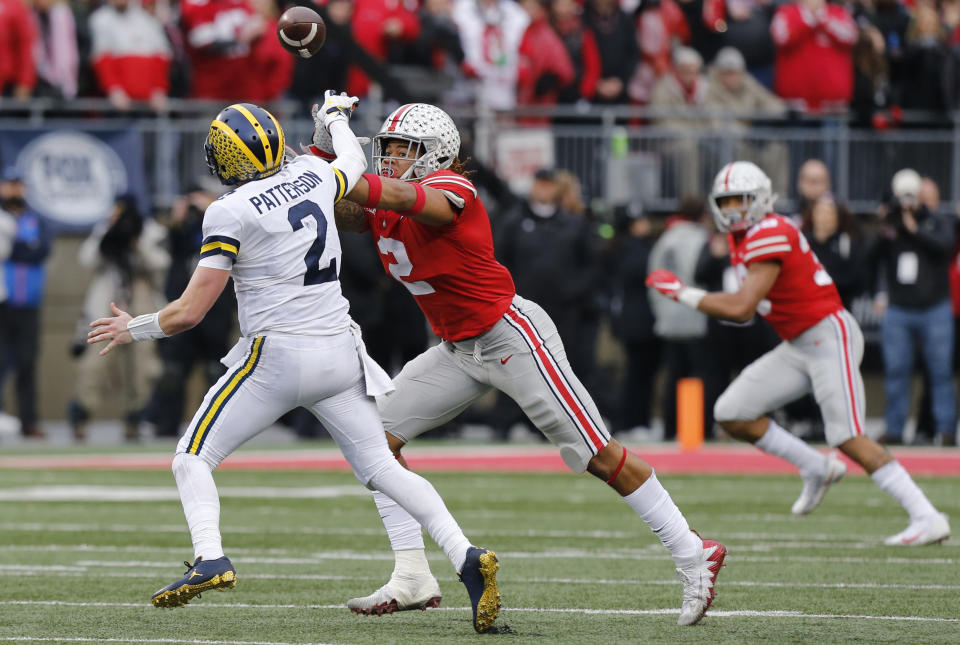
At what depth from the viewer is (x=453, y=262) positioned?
6.36 meters

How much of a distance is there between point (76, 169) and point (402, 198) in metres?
10.7

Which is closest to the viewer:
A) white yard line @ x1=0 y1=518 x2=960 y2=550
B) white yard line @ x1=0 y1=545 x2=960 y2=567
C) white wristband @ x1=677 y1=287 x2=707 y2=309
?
white yard line @ x1=0 y1=545 x2=960 y2=567

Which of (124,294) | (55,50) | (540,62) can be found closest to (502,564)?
(124,294)

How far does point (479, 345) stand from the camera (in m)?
6.48

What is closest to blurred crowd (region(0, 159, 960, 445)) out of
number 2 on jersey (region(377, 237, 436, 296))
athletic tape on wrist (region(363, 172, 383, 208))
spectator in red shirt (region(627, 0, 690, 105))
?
spectator in red shirt (region(627, 0, 690, 105))

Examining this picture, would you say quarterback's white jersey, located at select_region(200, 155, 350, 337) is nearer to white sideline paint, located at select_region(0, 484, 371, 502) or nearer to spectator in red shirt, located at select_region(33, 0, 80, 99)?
white sideline paint, located at select_region(0, 484, 371, 502)

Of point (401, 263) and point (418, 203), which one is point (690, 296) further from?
point (418, 203)

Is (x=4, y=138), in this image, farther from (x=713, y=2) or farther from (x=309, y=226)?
(x=309, y=226)

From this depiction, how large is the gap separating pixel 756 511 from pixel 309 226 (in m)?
4.83

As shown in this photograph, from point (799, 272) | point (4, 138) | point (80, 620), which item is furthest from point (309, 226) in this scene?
point (4, 138)

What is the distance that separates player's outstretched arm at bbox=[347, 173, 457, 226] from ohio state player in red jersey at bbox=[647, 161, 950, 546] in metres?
2.61

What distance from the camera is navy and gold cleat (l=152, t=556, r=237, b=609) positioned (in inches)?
218

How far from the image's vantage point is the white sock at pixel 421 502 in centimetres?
591

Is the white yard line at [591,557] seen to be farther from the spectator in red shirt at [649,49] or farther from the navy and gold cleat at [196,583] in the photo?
the spectator in red shirt at [649,49]
